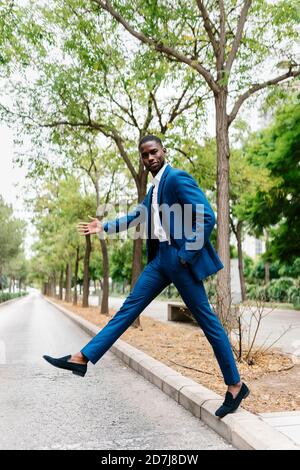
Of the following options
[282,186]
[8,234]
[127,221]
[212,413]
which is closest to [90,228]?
[127,221]

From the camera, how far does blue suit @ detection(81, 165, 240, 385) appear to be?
3684 mm

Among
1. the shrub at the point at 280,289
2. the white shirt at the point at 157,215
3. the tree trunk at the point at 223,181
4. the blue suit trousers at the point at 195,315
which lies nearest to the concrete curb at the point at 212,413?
the blue suit trousers at the point at 195,315

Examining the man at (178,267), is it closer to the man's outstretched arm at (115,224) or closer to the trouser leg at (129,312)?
the trouser leg at (129,312)

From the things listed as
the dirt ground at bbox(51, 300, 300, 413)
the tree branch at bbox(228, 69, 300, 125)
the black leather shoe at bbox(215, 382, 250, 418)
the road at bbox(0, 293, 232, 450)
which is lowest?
the road at bbox(0, 293, 232, 450)

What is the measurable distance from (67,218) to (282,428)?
66.0ft

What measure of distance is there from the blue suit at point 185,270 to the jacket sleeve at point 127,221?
0.36 m

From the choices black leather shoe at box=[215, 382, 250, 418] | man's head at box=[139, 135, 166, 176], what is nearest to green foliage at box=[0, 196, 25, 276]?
man's head at box=[139, 135, 166, 176]

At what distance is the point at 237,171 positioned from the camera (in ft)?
48.7

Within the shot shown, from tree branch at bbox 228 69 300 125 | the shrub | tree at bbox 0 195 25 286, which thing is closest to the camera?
tree branch at bbox 228 69 300 125

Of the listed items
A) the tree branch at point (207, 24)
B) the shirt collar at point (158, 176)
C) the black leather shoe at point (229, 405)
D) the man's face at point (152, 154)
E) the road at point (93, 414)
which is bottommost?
the road at point (93, 414)

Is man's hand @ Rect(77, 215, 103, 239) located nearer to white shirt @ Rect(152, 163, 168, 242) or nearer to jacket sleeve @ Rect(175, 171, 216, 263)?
white shirt @ Rect(152, 163, 168, 242)

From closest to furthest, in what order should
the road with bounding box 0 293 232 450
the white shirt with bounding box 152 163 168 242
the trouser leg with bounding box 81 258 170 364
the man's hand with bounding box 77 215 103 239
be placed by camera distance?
the road with bounding box 0 293 232 450 → the trouser leg with bounding box 81 258 170 364 → the white shirt with bounding box 152 163 168 242 → the man's hand with bounding box 77 215 103 239

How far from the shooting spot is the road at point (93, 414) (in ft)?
11.5

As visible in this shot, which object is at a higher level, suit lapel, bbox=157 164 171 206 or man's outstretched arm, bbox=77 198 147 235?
suit lapel, bbox=157 164 171 206
